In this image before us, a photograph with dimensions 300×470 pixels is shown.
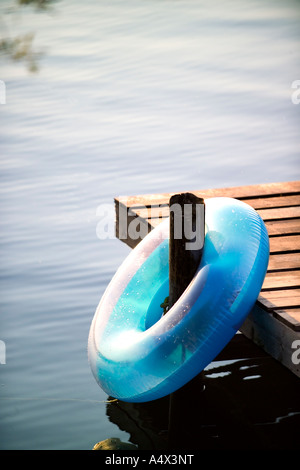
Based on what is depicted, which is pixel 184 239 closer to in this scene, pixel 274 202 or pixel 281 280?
pixel 281 280

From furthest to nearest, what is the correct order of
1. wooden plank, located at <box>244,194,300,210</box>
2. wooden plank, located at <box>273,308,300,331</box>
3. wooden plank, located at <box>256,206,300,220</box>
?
1. wooden plank, located at <box>244,194,300,210</box>
2. wooden plank, located at <box>256,206,300,220</box>
3. wooden plank, located at <box>273,308,300,331</box>

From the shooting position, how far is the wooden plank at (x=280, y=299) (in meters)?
3.57

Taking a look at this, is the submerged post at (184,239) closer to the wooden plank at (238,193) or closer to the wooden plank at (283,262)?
the wooden plank at (283,262)

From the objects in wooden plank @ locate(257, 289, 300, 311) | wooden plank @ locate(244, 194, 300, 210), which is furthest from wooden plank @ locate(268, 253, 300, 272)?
wooden plank @ locate(244, 194, 300, 210)

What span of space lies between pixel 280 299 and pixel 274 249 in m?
0.65

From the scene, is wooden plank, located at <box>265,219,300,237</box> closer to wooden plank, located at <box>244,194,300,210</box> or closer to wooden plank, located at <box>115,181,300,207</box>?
wooden plank, located at <box>244,194,300,210</box>

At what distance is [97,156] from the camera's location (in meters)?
8.09

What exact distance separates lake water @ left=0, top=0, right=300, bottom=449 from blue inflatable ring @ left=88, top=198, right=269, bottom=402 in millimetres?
522

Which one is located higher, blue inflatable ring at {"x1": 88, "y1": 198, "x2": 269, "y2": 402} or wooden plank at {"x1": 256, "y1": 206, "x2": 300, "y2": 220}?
wooden plank at {"x1": 256, "y1": 206, "x2": 300, "y2": 220}

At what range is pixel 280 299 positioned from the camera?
12.0 ft

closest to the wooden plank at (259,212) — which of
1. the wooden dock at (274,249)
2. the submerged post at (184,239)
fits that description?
the wooden dock at (274,249)

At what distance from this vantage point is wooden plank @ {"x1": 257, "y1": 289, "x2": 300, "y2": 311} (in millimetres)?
3570

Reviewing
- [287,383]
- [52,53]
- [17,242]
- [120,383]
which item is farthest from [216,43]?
[120,383]

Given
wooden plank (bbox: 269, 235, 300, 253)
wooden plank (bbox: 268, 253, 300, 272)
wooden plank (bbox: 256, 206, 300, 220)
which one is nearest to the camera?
wooden plank (bbox: 268, 253, 300, 272)
